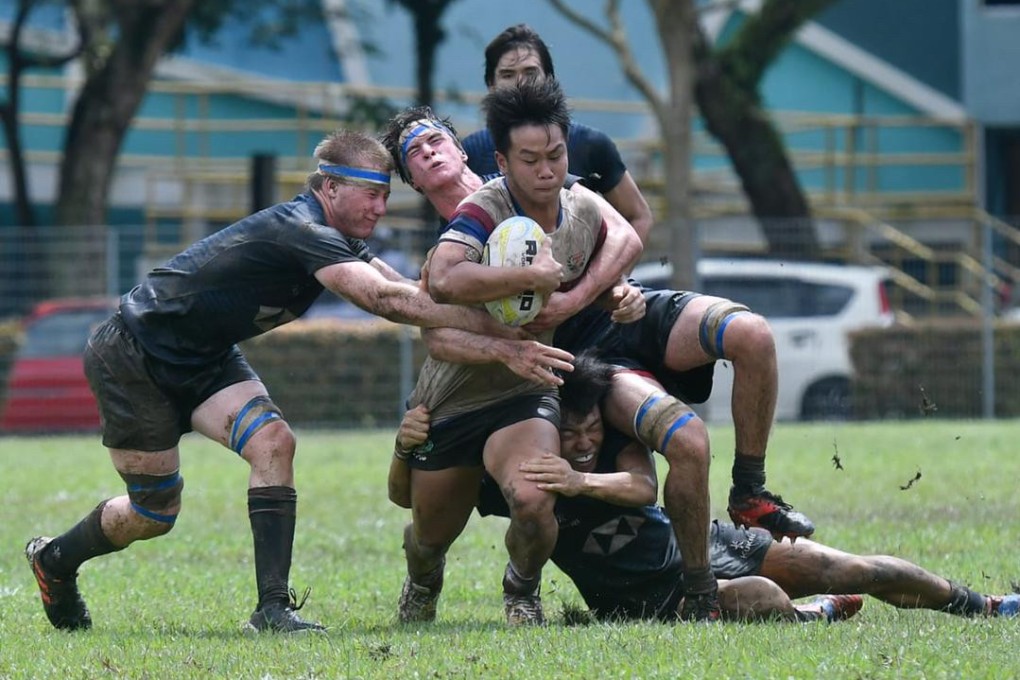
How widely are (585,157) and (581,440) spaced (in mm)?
1612

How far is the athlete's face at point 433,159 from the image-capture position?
739 centimetres

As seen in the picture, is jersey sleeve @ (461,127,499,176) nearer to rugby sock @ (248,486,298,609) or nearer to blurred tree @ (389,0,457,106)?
rugby sock @ (248,486,298,609)

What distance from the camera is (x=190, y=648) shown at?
6.52 m

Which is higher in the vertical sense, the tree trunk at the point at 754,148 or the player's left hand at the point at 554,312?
the tree trunk at the point at 754,148

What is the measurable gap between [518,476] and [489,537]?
401cm

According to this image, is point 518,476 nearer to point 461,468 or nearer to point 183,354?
point 461,468

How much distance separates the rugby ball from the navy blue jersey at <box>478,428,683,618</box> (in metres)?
0.68

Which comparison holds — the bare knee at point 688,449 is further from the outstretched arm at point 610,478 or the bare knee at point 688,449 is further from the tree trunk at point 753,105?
the tree trunk at point 753,105

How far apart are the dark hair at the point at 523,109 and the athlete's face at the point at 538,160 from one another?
3 cm

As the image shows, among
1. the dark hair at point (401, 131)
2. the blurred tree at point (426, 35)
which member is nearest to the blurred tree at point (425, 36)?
the blurred tree at point (426, 35)

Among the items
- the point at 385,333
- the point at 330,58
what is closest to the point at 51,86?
the point at 330,58

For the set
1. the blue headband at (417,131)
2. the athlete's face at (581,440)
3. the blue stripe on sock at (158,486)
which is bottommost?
the blue stripe on sock at (158,486)

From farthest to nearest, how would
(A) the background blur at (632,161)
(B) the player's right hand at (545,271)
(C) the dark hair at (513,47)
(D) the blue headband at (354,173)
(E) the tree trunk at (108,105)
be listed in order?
(E) the tree trunk at (108,105) → (A) the background blur at (632,161) → (C) the dark hair at (513,47) → (D) the blue headband at (354,173) → (B) the player's right hand at (545,271)

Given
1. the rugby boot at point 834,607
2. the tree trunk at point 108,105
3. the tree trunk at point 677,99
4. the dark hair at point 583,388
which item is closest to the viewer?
the rugby boot at point 834,607
